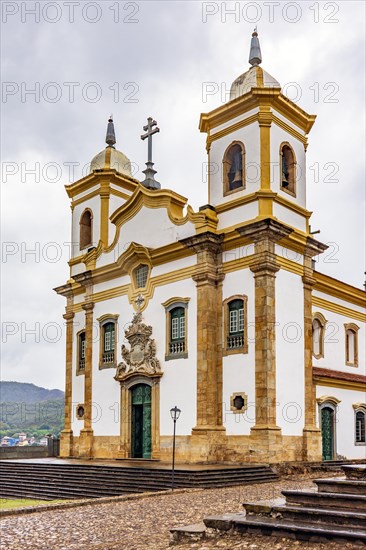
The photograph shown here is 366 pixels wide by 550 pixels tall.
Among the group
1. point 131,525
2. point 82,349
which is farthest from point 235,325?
point 131,525

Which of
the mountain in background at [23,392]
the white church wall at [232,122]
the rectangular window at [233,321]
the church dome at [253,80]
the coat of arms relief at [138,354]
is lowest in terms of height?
the mountain in background at [23,392]

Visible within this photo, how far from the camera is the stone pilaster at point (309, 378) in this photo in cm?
2088

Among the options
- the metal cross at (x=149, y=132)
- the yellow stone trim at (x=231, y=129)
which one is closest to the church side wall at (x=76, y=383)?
the metal cross at (x=149, y=132)

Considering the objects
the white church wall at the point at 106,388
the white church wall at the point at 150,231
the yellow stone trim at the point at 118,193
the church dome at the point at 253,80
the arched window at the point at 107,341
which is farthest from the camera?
the yellow stone trim at the point at 118,193

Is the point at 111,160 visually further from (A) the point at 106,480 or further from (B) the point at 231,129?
(A) the point at 106,480

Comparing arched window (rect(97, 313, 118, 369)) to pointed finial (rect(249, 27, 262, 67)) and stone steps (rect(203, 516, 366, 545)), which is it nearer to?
pointed finial (rect(249, 27, 262, 67))

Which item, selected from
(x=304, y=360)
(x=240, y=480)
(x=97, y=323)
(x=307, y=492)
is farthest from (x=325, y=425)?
(x=307, y=492)

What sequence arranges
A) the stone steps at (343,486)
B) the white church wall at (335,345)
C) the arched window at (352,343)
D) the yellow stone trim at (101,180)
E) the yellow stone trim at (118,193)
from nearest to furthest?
the stone steps at (343,486) → the white church wall at (335,345) → the arched window at (352,343) → the yellow stone trim at (101,180) → the yellow stone trim at (118,193)

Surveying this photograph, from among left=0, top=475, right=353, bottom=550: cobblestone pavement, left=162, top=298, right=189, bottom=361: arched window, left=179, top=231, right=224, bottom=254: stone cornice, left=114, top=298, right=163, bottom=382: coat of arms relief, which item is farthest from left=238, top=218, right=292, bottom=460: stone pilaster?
left=114, top=298, right=163, bottom=382: coat of arms relief

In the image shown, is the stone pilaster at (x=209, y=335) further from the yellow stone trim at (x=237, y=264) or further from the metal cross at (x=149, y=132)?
the metal cross at (x=149, y=132)

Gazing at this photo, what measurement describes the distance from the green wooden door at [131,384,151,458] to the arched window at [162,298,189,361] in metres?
1.84

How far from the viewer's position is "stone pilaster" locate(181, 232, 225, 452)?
20.9 m

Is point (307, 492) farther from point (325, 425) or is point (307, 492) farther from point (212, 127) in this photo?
point (212, 127)

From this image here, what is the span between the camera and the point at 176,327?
22797mm
